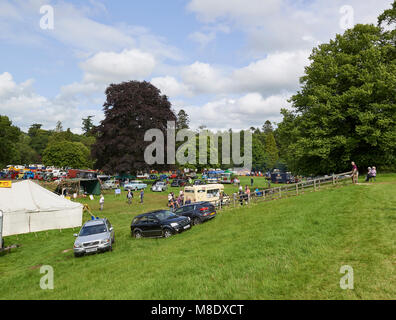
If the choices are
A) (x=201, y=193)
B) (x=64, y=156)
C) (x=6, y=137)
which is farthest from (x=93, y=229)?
(x=64, y=156)

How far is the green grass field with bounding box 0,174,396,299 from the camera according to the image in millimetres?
7031

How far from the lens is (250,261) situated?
8789 millimetres

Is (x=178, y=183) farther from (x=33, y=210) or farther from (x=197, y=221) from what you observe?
(x=197, y=221)

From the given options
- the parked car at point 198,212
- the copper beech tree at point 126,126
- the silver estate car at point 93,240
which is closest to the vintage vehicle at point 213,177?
the copper beech tree at point 126,126

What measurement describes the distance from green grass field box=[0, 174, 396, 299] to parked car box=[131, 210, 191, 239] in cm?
76

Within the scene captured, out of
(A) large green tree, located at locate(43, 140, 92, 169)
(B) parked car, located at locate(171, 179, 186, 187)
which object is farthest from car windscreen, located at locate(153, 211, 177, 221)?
(A) large green tree, located at locate(43, 140, 92, 169)

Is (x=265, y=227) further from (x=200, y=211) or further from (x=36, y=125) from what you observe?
(x=36, y=125)

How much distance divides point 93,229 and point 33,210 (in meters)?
8.67

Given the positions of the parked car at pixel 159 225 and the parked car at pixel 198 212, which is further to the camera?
the parked car at pixel 198 212

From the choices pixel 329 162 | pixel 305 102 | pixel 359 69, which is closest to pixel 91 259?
pixel 329 162

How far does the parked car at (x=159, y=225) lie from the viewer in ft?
52.7

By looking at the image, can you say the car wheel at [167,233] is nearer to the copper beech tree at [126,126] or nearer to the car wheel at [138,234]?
the car wheel at [138,234]

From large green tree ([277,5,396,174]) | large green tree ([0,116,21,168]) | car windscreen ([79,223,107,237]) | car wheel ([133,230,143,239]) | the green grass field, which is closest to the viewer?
the green grass field

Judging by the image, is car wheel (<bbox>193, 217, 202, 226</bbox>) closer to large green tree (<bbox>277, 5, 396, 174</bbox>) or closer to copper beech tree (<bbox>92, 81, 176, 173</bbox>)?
large green tree (<bbox>277, 5, 396, 174</bbox>)
